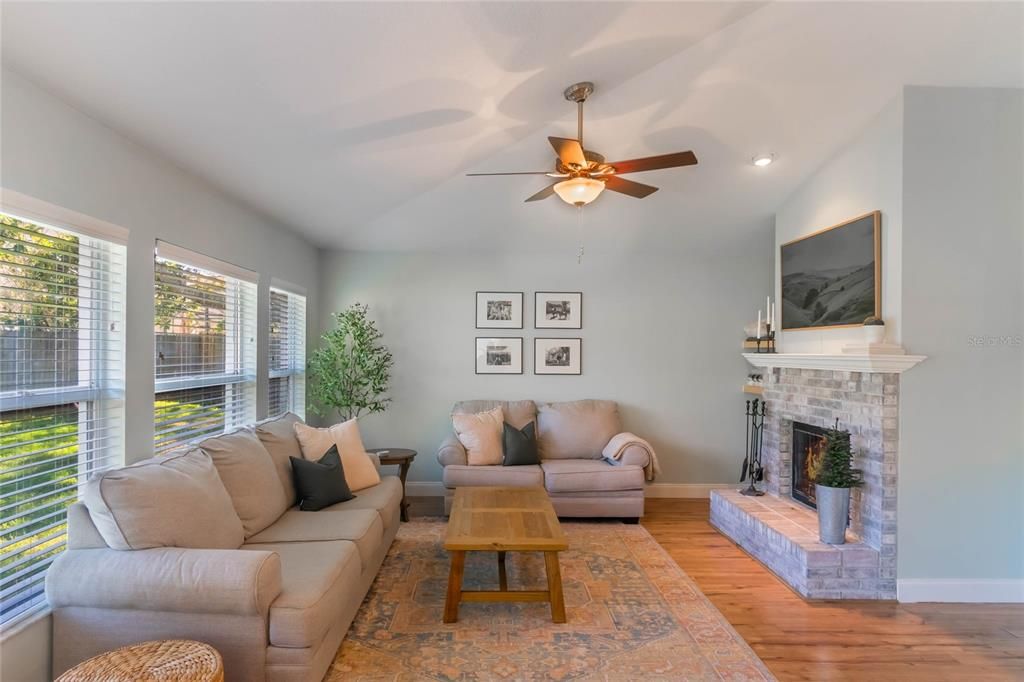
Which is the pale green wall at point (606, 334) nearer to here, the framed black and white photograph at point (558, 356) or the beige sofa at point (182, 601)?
the framed black and white photograph at point (558, 356)

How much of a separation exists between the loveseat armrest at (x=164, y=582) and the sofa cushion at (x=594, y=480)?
9.10ft

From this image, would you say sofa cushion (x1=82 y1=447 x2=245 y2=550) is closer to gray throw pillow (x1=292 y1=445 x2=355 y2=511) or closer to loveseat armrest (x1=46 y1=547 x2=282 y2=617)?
loveseat armrest (x1=46 y1=547 x2=282 y2=617)

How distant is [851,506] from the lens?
347cm

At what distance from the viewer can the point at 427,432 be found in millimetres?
5359

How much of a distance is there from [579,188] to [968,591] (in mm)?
3383

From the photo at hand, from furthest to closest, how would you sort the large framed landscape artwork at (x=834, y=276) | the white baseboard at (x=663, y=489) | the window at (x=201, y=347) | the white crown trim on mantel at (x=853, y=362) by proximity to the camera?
the white baseboard at (x=663, y=489) < the large framed landscape artwork at (x=834, y=276) < the white crown trim on mantel at (x=853, y=362) < the window at (x=201, y=347)

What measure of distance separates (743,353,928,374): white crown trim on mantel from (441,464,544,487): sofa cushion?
Result: 223 centimetres

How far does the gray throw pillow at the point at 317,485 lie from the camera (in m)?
3.22

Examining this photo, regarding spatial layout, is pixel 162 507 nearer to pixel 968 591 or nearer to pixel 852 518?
pixel 852 518

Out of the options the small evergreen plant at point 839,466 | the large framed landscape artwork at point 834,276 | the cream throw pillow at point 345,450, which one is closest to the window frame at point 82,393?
the cream throw pillow at point 345,450

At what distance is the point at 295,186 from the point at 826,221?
3.81 meters

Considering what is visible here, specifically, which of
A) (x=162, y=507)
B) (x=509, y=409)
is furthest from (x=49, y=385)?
(x=509, y=409)

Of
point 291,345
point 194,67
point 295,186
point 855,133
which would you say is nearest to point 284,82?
point 194,67

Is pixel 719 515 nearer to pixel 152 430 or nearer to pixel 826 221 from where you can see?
pixel 826 221
